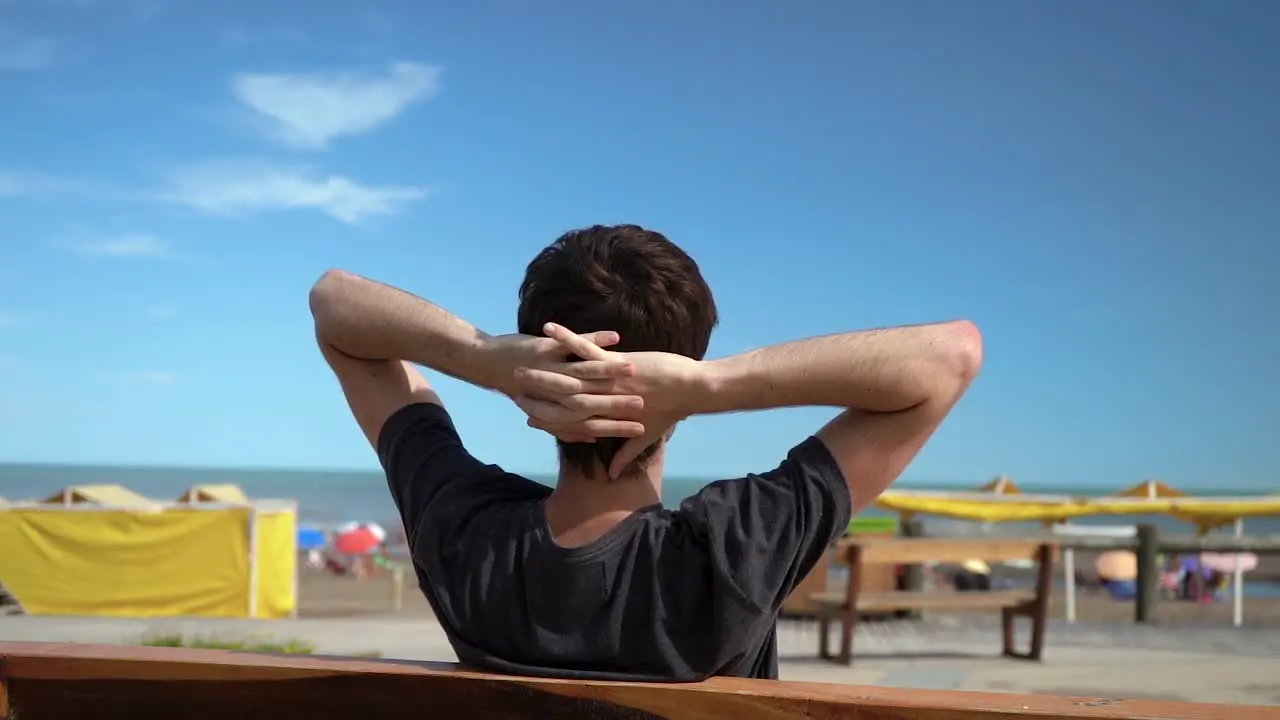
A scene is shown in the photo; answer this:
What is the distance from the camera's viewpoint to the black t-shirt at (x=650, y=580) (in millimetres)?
1467

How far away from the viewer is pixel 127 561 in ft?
39.9

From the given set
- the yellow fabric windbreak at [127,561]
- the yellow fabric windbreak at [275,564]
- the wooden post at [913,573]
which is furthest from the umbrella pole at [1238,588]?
the yellow fabric windbreak at [127,561]

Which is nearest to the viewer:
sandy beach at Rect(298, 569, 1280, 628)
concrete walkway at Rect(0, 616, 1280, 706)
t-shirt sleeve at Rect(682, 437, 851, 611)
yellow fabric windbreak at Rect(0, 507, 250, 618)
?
t-shirt sleeve at Rect(682, 437, 851, 611)

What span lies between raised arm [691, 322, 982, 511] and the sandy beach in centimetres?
1617

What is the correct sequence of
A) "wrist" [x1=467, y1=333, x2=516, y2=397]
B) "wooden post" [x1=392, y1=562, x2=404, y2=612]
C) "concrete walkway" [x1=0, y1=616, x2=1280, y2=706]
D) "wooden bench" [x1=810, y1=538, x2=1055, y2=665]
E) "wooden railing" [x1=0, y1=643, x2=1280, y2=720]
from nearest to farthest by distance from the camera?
"wooden railing" [x1=0, y1=643, x2=1280, y2=720]
"wrist" [x1=467, y1=333, x2=516, y2=397]
"concrete walkway" [x1=0, y1=616, x2=1280, y2=706]
"wooden bench" [x1=810, y1=538, x2=1055, y2=665]
"wooden post" [x1=392, y1=562, x2=404, y2=612]

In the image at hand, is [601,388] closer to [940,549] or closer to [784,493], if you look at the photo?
[784,493]

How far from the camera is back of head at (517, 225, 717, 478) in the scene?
5.32 feet

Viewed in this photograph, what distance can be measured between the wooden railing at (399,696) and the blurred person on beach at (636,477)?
0.09m

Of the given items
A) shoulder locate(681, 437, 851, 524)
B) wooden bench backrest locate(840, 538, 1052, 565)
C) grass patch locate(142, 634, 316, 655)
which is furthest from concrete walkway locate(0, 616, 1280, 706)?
shoulder locate(681, 437, 851, 524)

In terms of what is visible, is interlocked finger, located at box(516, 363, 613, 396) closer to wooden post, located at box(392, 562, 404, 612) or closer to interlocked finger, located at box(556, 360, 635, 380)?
interlocked finger, located at box(556, 360, 635, 380)

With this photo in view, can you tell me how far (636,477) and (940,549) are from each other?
25.6 ft

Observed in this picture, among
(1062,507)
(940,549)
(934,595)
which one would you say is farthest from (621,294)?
(1062,507)

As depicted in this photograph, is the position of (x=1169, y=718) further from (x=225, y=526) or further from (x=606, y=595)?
(x=225, y=526)

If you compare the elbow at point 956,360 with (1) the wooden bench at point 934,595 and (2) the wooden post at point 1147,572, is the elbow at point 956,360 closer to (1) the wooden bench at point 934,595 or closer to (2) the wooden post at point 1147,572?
(1) the wooden bench at point 934,595
